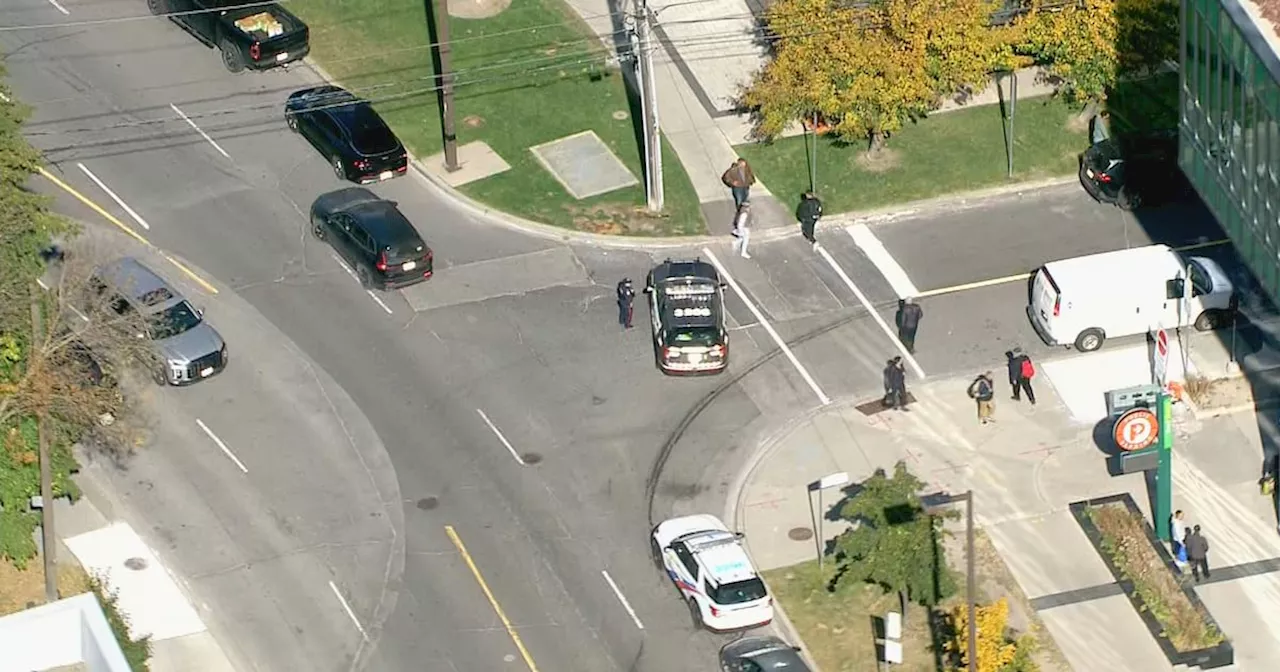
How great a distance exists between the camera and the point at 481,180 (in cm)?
5997

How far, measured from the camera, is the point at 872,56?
56875 mm

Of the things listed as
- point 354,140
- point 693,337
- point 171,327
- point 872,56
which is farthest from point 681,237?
Result: point 171,327

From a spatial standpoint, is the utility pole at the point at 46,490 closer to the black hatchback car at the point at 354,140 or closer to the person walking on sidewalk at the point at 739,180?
the black hatchback car at the point at 354,140

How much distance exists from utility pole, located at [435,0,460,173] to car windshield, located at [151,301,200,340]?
985cm

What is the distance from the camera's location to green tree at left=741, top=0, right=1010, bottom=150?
56.8 meters

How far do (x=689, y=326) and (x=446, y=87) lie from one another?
1121 cm

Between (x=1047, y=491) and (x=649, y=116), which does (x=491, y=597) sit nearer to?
(x=1047, y=491)

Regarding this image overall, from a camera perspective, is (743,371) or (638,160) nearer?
(743,371)

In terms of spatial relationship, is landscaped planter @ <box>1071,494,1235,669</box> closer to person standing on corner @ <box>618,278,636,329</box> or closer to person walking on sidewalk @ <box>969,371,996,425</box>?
person walking on sidewalk @ <box>969,371,996,425</box>

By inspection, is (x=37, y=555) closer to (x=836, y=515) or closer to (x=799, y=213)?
(x=836, y=515)

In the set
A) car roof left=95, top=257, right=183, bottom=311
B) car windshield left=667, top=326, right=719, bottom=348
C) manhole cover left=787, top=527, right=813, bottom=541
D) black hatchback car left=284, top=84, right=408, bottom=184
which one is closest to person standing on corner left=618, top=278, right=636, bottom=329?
car windshield left=667, top=326, right=719, bottom=348

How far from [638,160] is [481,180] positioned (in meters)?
4.37

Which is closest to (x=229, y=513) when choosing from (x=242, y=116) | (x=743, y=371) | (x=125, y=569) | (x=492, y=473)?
(x=125, y=569)

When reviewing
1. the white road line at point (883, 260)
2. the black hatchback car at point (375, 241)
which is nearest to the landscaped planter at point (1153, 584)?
the white road line at point (883, 260)
